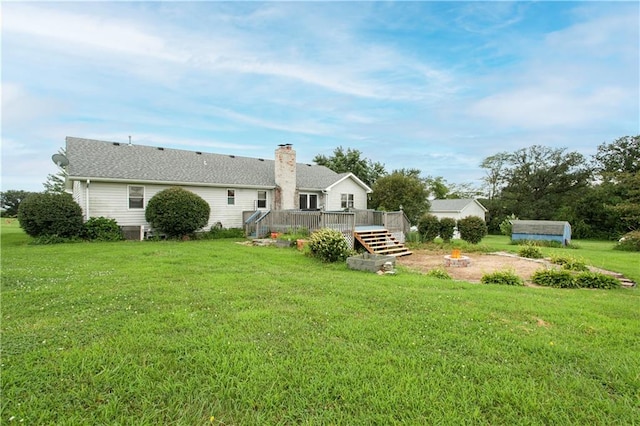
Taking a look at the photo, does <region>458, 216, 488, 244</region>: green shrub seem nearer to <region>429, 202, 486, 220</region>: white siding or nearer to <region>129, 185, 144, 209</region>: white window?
<region>129, 185, 144, 209</region>: white window

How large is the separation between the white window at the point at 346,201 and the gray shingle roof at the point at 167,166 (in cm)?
138

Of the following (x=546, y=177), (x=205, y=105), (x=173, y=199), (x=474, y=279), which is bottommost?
(x=474, y=279)

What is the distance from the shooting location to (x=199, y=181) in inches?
671

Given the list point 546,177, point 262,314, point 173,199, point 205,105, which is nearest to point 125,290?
point 262,314

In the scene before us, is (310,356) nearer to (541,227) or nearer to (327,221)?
(327,221)

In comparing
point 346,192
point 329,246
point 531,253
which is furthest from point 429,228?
point 329,246

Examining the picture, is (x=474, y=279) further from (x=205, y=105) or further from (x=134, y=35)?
(x=205, y=105)

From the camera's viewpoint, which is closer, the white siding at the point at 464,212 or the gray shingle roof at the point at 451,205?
the white siding at the point at 464,212

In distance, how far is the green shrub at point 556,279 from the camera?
7.38 m

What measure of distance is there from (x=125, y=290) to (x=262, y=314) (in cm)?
274

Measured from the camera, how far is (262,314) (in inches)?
168

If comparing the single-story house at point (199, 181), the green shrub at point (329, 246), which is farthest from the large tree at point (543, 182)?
the green shrub at point (329, 246)

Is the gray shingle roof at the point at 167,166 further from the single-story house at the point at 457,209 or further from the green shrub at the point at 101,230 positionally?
the single-story house at the point at 457,209

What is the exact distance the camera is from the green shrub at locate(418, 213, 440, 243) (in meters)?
15.9
